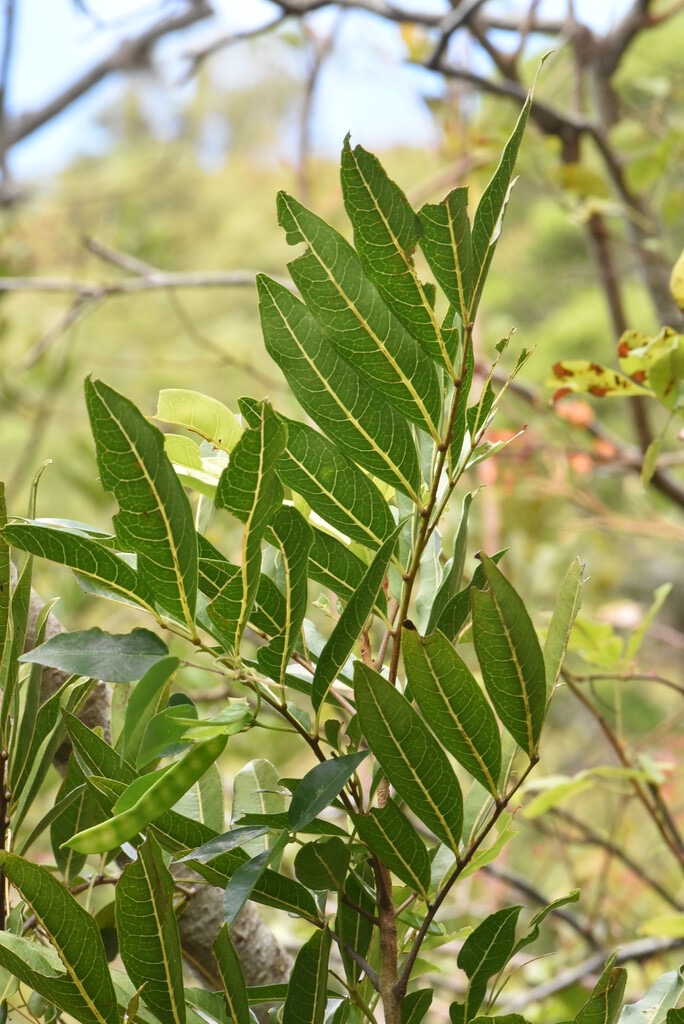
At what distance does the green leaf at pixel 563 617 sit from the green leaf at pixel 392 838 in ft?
0.15

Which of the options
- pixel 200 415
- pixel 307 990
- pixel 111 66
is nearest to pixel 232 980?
pixel 307 990

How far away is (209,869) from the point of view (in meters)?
0.21

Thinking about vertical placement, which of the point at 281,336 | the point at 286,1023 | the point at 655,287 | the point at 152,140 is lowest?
the point at 286,1023

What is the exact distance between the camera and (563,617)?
0.20 metres

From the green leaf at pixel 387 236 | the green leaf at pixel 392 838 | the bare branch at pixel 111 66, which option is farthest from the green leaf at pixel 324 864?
the bare branch at pixel 111 66

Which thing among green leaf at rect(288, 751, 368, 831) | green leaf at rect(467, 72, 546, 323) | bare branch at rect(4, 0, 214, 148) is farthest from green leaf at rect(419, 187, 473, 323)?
bare branch at rect(4, 0, 214, 148)

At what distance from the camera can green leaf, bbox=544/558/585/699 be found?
197mm

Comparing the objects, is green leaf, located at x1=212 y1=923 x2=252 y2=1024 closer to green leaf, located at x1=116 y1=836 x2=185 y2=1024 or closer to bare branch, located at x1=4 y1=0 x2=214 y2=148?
green leaf, located at x1=116 y1=836 x2=185 y2=1024

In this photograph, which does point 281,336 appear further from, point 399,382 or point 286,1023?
point 286,1023

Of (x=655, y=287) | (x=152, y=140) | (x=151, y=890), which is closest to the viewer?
(x=151, y=890)

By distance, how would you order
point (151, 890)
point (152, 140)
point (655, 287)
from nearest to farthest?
point (151, 890), point (655, 287), point (152, 140)

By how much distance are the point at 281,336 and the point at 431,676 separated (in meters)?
0.08

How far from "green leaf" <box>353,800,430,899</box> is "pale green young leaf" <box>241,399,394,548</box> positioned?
6 centimetres

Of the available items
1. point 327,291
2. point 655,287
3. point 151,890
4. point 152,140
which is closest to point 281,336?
point 327,291
